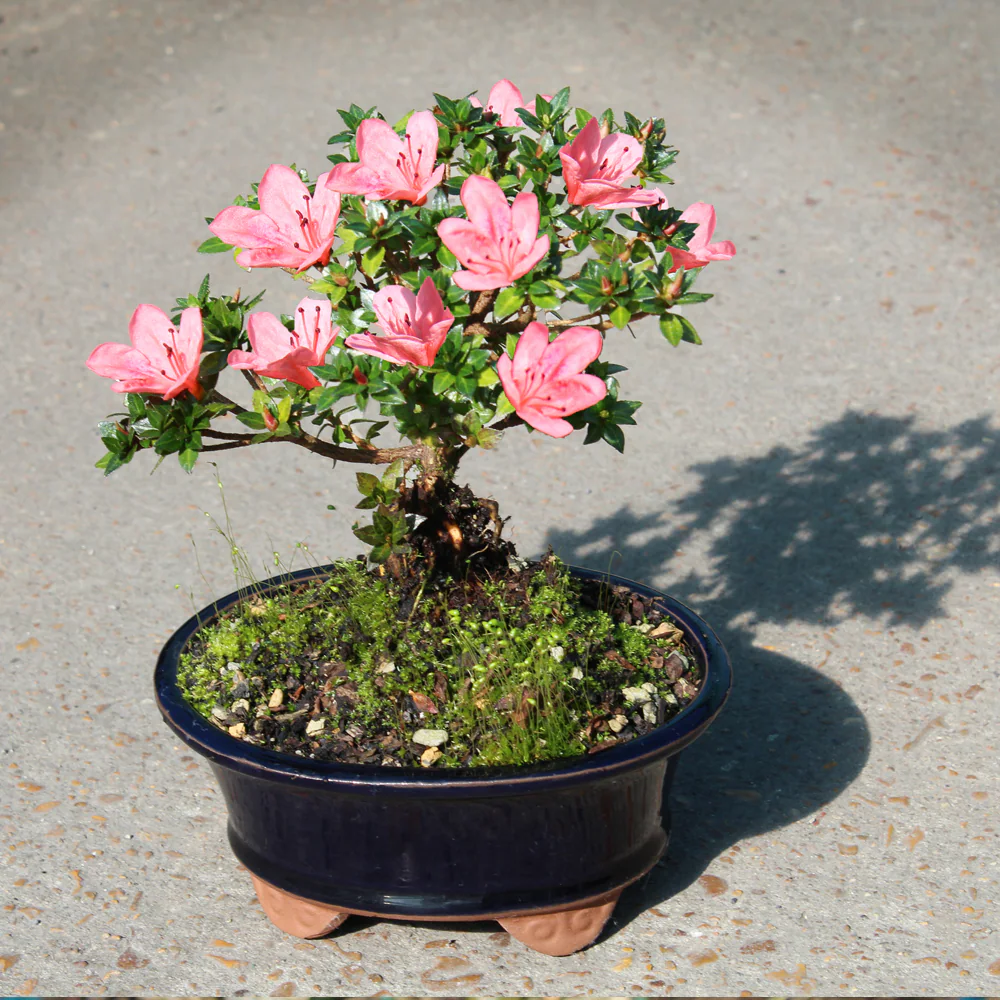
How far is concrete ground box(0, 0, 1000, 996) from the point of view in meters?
2.58

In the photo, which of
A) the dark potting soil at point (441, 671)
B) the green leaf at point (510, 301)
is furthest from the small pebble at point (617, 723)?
the green leaf at point (510, 301)

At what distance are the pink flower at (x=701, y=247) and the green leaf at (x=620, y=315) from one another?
6.4 inches

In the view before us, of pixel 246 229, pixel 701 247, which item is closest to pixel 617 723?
pixel 701 247

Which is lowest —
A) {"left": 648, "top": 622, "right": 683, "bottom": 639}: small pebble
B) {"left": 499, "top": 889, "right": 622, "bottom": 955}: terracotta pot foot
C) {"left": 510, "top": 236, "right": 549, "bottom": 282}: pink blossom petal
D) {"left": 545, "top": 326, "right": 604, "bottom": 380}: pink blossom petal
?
{"left": 499, "top": 889, "right": 622, "bottom": 955}: terracotta pot foot

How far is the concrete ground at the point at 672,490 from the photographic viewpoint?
8.46ft

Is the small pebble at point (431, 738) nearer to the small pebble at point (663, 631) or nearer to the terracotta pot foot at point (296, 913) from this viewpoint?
the terracotta pot foot at point (296, 913)

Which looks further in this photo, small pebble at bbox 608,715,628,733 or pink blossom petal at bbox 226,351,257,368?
small pebble at bbox 608,715,628,733

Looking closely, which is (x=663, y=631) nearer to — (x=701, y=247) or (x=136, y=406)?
(x=701, y=247)

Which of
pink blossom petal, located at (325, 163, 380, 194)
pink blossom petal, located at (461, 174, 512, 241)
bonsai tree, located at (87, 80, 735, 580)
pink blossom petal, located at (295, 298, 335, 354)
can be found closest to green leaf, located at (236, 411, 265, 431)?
bonsai tree, located at (87, 80, 735, 580)

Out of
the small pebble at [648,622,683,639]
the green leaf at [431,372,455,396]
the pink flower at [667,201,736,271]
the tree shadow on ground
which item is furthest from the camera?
the tree shadow on ground

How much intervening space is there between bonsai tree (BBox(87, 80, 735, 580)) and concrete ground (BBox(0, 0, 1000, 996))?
1.01m

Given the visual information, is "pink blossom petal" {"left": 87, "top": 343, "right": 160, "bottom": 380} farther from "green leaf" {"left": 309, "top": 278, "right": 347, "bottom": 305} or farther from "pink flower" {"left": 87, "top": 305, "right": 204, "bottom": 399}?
"green leaf" {"left": 309, "top": 278, "right": 347, "bottom": 305}

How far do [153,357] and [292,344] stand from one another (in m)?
0.24

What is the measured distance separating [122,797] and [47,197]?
421cm
